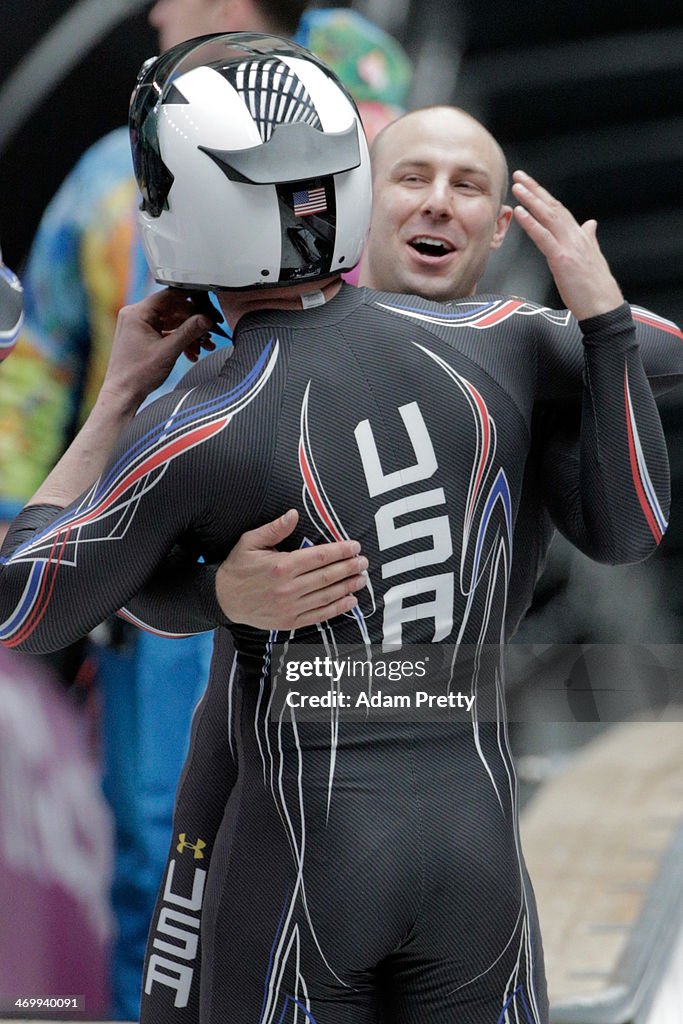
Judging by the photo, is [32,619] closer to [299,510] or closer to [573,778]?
[299,510]

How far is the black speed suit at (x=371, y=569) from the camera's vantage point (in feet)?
4.25

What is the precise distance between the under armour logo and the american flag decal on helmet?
31.6 inches

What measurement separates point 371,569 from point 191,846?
0.52 meters

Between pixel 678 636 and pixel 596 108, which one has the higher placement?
pixel 596 108

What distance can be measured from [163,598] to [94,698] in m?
1.55

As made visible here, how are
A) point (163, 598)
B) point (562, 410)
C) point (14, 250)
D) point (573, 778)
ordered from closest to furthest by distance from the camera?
point (163, 598) → point (562, 410) → point (14, 250) → point (573, 778)

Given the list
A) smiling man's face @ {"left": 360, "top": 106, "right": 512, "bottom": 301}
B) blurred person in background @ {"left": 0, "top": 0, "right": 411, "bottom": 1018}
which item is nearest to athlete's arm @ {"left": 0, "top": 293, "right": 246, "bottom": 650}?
smiling man's face @ {"left": 360, "top": 106, "right": 512, "bottom": 301}

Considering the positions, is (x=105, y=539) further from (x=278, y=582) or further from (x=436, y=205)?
(x=436, y=205)

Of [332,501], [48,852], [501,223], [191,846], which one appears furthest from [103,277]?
[332,501]

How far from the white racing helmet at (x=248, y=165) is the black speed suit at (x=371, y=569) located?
0.26ft

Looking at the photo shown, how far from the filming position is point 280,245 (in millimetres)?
1318

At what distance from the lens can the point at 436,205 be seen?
1720 mm

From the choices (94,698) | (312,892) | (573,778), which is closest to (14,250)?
(94,698)

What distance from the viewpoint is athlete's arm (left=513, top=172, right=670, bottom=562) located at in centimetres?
138
